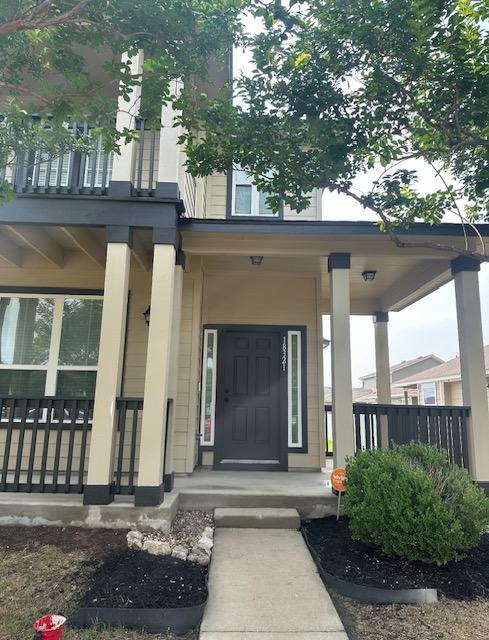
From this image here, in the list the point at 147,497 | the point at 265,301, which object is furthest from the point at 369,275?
the point at 147,497

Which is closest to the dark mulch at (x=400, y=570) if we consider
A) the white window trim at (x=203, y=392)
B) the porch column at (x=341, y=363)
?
the porch column at (x=341, y=363)

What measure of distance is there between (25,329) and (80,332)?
0.76 metres

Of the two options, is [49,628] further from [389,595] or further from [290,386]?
[290,386]

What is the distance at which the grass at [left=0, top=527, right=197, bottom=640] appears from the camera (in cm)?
233

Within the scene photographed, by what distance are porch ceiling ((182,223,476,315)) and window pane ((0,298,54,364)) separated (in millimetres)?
2288

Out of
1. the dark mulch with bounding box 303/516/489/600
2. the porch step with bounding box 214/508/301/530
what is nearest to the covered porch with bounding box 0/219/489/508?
the porch step with bounding box 214/508/301/530

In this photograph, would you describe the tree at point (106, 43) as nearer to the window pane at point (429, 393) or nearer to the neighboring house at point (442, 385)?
the neighboring house at point (442, 385)

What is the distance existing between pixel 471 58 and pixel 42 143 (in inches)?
148

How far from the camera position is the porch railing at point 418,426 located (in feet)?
15.8

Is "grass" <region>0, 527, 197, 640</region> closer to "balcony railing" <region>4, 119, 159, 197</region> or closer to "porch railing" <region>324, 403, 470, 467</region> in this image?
"porch railing" <region>324, 403, 470, 467</region>

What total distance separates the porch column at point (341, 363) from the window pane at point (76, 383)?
3125 millimetres

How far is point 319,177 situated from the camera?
156 inches

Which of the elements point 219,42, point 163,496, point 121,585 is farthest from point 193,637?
point 219,42

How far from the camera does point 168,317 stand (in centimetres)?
420
